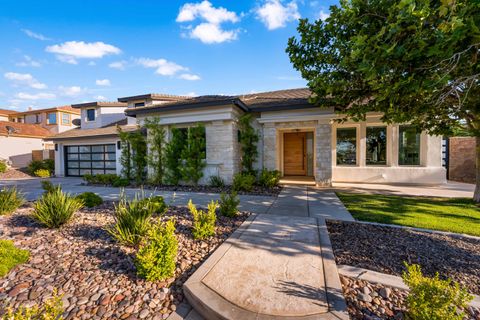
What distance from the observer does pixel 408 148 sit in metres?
9.95

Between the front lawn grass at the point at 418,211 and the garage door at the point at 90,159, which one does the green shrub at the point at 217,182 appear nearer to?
the front lawn grass at the point at 418,211

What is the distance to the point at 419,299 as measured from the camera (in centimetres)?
184

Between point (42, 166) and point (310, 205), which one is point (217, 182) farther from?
point (42, 166)

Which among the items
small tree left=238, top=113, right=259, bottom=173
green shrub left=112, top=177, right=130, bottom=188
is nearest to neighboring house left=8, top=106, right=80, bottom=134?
green shrub left=112, top=177, right=130, bottom=188

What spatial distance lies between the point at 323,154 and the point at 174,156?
22.8ft

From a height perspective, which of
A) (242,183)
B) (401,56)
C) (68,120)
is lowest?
(242,183)

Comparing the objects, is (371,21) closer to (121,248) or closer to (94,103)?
(121,248)

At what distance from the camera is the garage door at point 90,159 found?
45.1 feet

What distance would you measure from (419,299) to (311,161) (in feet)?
37.5

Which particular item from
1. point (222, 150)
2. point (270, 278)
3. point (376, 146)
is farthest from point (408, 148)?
point (270, 278)

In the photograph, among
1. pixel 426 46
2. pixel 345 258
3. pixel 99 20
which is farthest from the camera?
pixel 99 20

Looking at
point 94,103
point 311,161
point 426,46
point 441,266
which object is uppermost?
point 94,103

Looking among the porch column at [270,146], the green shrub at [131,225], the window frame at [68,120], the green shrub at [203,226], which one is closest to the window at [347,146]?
the porch column at [270,146]

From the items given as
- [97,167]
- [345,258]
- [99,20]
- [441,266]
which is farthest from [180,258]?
[97,167]
